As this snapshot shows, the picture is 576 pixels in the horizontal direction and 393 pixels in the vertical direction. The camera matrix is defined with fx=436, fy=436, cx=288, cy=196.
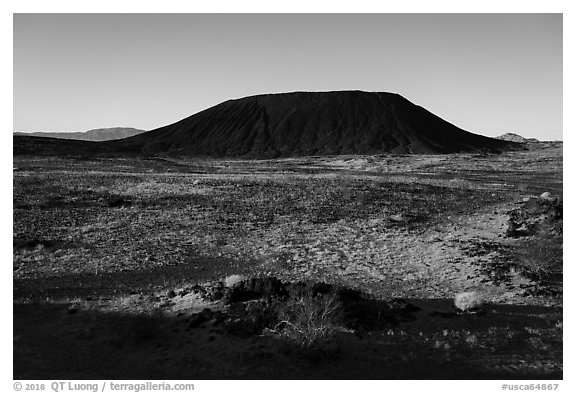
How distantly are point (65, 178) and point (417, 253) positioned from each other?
28.9 metres

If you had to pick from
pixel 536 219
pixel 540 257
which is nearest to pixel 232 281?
pixel 540 257

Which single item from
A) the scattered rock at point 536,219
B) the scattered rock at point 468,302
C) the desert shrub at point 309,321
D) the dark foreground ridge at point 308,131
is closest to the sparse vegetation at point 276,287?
the desert shrub at point 309,321

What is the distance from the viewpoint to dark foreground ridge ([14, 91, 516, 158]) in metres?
96.3

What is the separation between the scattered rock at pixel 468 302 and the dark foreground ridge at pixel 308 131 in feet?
262

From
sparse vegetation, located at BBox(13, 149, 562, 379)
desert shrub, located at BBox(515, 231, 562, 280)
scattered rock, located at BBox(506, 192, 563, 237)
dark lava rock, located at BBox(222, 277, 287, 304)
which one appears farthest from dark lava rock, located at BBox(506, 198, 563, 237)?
dark lava rock, located at BBox(222, 277, 287, 304)

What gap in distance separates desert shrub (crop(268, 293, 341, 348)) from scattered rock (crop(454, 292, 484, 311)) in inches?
144

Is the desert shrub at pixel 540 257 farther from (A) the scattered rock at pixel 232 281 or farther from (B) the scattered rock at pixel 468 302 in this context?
(A) the scattered rock at pixel 232 281

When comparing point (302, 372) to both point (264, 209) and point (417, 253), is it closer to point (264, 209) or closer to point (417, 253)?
point (417, 253)

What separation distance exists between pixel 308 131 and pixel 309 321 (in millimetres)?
98852

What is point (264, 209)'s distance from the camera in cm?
2378

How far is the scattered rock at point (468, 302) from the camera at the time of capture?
12.2 meters

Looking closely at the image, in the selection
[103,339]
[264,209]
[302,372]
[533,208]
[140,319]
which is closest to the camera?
[302,372]

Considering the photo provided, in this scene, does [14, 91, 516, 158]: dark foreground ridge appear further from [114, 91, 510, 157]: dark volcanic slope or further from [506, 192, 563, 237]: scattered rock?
[506, 192, 563, 237]: scattered rock
